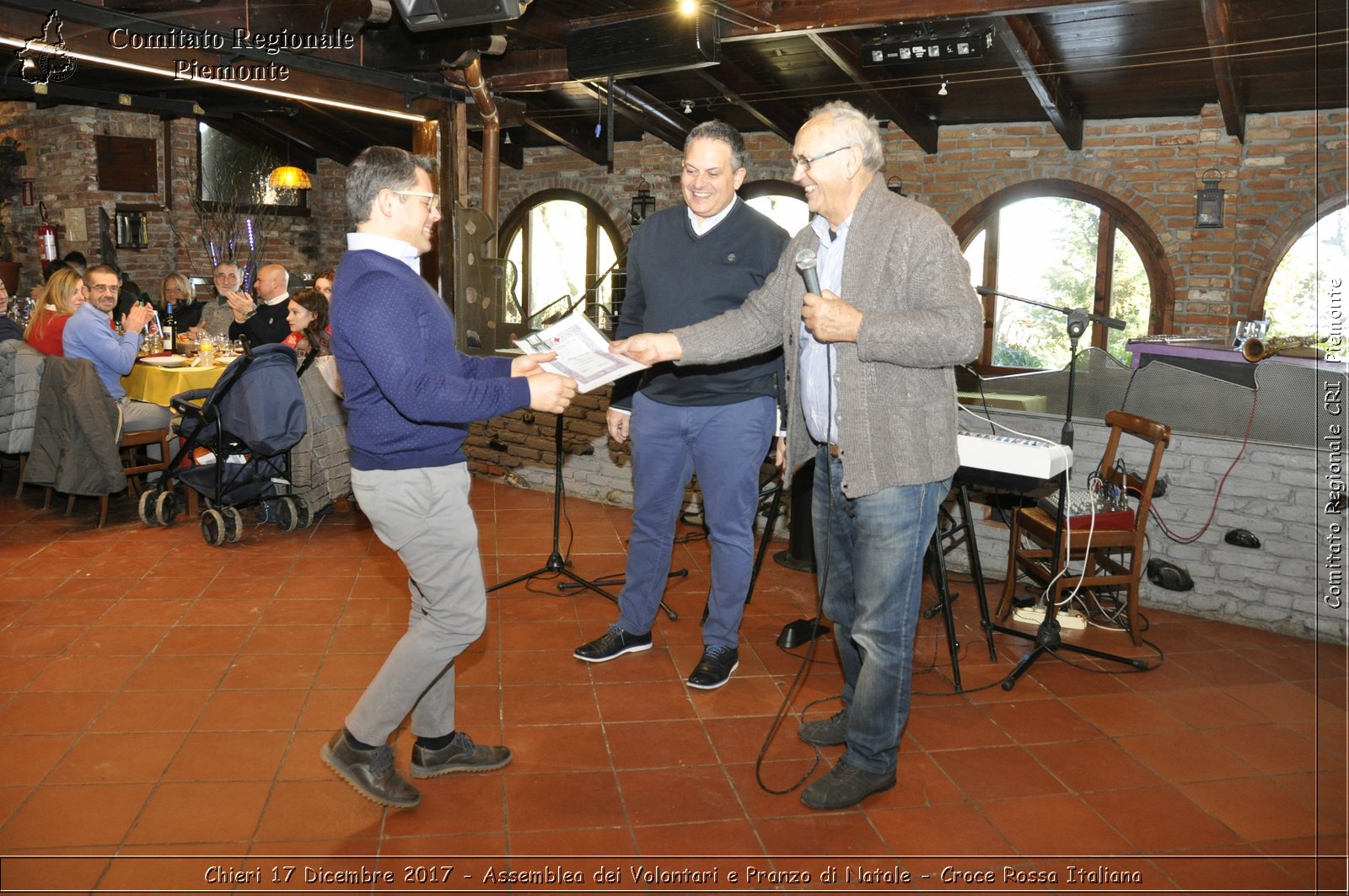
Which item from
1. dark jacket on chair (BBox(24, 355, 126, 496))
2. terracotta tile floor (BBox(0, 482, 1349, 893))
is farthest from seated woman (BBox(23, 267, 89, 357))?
terracotta tile floor (BBox(0, 482, 1349, 893))

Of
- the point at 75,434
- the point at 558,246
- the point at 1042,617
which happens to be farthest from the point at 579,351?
the point at 558,246

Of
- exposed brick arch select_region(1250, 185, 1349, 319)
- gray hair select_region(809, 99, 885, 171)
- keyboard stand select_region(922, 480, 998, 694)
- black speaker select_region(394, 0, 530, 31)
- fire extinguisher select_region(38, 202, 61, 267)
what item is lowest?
keyboard stand select_region(922, 480, 998, 694)

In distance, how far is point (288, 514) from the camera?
17.6ft

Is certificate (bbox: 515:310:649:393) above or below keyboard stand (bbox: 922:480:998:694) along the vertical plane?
above

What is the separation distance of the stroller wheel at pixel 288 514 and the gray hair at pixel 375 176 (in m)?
3.41

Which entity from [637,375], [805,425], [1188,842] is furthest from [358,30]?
[1188,842]

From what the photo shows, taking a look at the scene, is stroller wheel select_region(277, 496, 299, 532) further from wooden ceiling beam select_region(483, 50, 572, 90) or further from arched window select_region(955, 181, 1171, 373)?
arched window select_region(955, 181, 1171, 373)

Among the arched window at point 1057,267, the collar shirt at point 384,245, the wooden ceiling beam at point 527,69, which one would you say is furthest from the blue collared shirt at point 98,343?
the arched window at point 1057,267

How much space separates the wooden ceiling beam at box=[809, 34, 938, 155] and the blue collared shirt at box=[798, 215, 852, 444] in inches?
213

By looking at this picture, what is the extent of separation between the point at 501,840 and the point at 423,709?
424 millimetres

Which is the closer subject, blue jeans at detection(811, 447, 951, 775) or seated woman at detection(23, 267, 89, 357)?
blue jeans at detection(811, 447, 951, 775)

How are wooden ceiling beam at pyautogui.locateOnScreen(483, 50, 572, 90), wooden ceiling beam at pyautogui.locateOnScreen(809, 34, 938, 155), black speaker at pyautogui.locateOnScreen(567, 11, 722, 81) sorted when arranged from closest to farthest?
black speaker at pyautogui.locateOnScreen(567, 11, 722, 81) → wooden ceiling beam at pyautogui.locateOnScreen(809, 34, 938, 155) → wooden ceiling beam at pyautogui.locateOnScreen(483, 50, 572, 90)

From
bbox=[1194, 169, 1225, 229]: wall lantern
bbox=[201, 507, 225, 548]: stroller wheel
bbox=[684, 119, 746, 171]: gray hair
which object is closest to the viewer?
bbox=[684, 119, 746, 171]: gray hair

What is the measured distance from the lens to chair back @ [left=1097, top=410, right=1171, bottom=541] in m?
3.69
